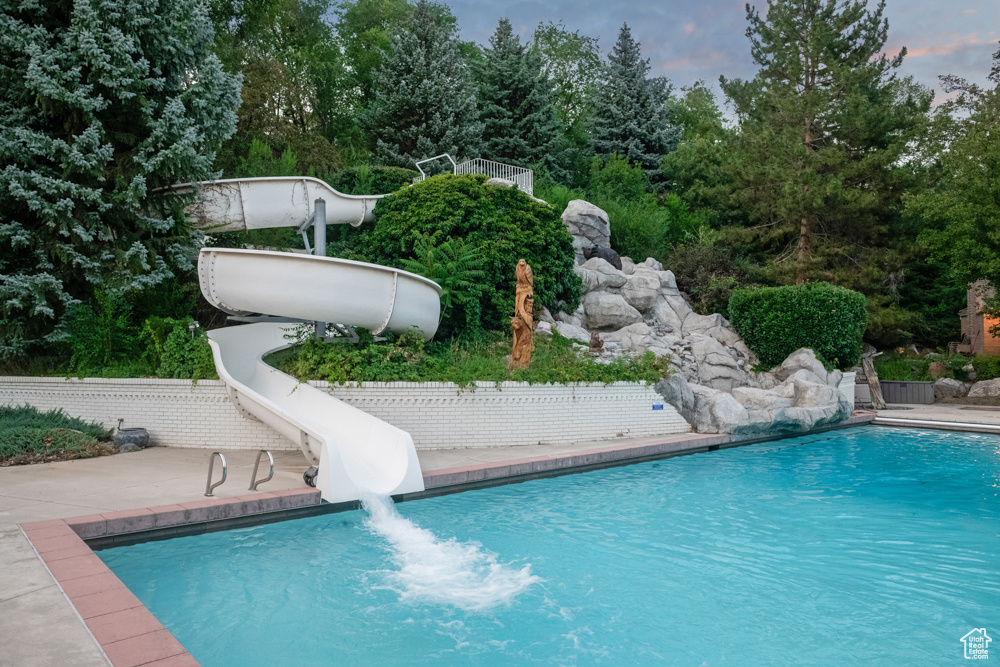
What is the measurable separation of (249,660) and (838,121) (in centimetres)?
2215

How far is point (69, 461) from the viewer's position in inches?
334

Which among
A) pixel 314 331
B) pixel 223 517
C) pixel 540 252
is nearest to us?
pixel 223 517

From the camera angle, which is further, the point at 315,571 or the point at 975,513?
the point at 975,513

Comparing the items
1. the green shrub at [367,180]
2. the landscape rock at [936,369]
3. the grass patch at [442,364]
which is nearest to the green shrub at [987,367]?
the landscape rock at [936,369]

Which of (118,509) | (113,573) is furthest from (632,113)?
(113,573)

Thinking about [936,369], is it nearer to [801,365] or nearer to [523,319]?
[801,365]

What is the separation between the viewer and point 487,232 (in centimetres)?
1432

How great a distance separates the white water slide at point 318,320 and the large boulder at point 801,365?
346 inches

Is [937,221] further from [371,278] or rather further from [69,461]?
[69,461]

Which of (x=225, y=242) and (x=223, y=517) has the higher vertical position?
(x=225, y=242)

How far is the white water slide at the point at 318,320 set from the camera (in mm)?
7316

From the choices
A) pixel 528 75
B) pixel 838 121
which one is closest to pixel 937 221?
pixel 838 121

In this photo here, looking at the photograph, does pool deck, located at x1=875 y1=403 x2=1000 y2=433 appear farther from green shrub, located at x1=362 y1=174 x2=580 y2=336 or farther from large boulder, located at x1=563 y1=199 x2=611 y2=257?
large boulder, located at x1=563 y1=199 x2=611 y2=257

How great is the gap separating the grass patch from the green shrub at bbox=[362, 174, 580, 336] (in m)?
1.77
